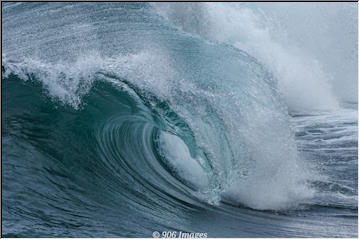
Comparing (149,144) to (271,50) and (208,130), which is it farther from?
(271,50)

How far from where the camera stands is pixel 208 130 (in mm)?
6707

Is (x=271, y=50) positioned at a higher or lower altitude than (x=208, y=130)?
higher

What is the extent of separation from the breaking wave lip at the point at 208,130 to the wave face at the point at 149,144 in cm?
2

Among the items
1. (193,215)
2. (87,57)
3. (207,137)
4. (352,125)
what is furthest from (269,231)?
(352,125)

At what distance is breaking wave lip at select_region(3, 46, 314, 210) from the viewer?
6496 millimetres

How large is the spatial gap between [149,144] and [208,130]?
114 centimetres

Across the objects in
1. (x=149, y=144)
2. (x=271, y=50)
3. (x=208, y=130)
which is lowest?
(x=208, y=130)

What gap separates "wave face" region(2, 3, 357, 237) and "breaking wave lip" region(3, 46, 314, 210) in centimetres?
2

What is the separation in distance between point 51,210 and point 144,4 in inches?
188

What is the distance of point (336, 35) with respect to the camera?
14680 millimetres

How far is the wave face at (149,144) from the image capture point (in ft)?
19.1

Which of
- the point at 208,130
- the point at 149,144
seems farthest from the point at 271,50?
the point at 208,130

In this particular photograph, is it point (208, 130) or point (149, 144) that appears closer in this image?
point (208, 130)

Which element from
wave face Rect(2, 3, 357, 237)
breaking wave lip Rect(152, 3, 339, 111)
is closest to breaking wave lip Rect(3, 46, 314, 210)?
wave face Rect(2, 3, 357, 237)
